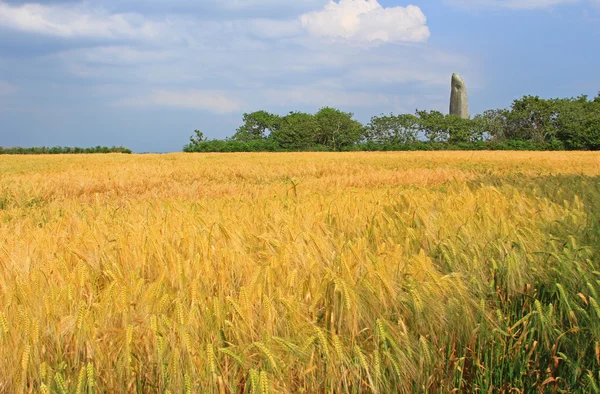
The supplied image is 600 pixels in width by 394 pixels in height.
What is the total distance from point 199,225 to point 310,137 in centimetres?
4443

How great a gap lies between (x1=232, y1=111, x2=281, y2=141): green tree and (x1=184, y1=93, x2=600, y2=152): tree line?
559 inches

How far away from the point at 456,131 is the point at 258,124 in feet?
93.8

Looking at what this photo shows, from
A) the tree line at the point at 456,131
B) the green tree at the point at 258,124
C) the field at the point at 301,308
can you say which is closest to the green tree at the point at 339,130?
the tree line at the point at 456,131

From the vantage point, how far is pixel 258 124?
6353 centimetres

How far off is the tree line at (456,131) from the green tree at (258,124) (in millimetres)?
14192

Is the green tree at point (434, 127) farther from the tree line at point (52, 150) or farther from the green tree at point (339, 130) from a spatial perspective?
the tree line at point (52, 150)

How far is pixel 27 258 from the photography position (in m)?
1.90

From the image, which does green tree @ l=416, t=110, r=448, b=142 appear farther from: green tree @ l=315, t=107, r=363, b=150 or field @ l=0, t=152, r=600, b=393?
field @ l=0, t=152, r=600, b=393

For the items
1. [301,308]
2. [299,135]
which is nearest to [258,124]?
[299,135]

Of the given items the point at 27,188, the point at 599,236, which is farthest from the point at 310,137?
the point at 599,236

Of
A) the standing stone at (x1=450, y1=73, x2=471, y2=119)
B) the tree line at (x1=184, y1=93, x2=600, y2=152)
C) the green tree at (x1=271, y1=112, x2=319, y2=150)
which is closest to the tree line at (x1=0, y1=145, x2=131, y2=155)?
the tree line at (x1=184, y1=93, x2=600, y2=152)

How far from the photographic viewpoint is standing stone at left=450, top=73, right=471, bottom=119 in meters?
58.1

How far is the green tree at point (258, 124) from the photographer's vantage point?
6225 cm

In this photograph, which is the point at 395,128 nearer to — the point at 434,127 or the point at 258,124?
the point at 434,127
